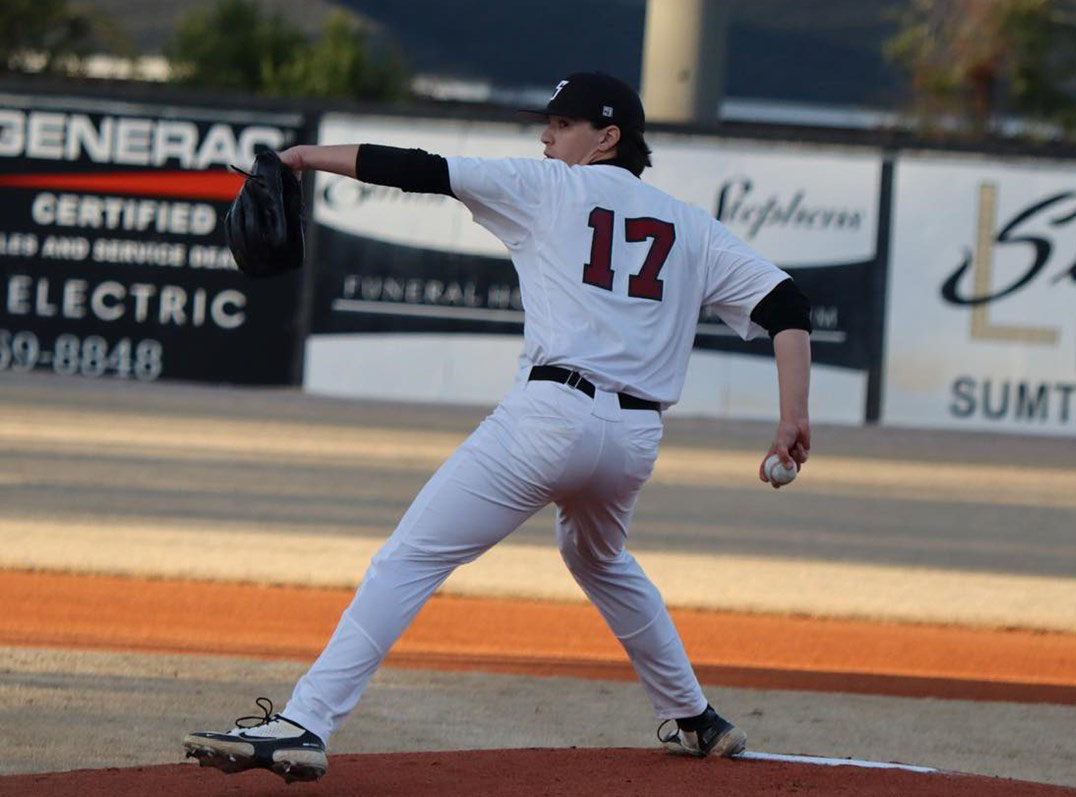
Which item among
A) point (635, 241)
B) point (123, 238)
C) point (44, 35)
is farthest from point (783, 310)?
point (44, 35)

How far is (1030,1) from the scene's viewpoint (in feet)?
83.5

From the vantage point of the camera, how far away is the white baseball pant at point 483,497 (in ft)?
12.5

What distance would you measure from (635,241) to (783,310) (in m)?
0.41

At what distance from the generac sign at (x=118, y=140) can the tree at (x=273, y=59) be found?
10074mm

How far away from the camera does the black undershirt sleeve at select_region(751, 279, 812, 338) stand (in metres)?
4.17

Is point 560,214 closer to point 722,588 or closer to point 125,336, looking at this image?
point 722,588

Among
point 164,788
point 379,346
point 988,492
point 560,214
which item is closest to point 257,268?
point 560,214

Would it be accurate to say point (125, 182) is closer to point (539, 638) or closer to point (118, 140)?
point (118, 140)

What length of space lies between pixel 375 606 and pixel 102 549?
5135 millimetres

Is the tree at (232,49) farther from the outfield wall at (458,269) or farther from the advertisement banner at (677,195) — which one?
the advertisement banner at (677,195)

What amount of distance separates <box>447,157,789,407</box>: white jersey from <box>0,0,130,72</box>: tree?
21115 millimetres

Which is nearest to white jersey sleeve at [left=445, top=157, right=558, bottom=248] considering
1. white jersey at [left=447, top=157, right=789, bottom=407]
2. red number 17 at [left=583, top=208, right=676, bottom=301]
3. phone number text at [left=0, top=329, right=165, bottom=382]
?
white jersey at [left=447, top=157, right=789, bottom=407]

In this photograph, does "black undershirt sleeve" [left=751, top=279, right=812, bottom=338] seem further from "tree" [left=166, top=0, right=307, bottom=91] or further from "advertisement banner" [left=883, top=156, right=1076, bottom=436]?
"tree" [left=166, top=0, right=307, bottom=91]

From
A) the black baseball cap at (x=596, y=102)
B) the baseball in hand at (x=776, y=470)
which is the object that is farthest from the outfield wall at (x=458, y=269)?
the baseball in hand at (x=776, y=470)
